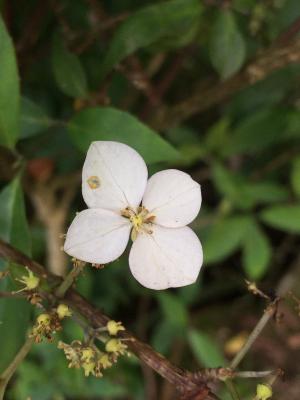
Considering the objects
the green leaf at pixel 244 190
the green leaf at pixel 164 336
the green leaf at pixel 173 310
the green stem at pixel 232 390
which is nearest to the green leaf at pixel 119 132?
the green stem at pixel 232 390

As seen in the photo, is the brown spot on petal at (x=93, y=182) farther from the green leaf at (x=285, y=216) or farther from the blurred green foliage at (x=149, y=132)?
the green leaf at (x=285, y=216)

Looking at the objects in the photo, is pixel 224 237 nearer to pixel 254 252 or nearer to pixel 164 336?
pixel 254 252

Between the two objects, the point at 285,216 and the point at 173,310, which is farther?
the point at 173,310

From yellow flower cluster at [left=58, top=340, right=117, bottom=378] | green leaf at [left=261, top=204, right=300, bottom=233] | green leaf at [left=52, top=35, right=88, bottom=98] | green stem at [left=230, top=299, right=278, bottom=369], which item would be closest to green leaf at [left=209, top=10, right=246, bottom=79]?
green leaf at [left=52, top=35, right=88, bottom=98]

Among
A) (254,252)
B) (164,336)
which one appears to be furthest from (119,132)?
(164,336)

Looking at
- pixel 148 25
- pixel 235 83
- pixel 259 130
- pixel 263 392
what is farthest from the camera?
pixel 259 130

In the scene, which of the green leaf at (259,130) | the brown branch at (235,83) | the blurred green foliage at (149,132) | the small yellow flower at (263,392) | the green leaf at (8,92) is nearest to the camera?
the small yellow flower at (263,392)
